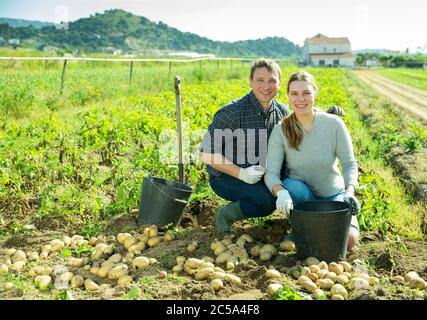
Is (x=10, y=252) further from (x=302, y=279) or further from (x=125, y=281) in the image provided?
(x=302, y=279)

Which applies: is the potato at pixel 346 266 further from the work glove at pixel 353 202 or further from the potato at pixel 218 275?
the potato at pixel 218 275

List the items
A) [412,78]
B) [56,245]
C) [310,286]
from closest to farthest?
[310,286] < [56,245] < [412,78]

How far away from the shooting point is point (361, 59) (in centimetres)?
8138

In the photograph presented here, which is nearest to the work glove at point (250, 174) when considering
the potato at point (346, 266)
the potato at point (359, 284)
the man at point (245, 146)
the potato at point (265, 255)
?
the man at point (245, 146)

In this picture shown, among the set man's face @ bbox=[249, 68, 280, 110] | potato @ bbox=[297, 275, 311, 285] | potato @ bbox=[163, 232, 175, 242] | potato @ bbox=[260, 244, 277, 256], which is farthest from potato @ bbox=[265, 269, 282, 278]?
man's face @ bbox=[249, 68, 280, 110]

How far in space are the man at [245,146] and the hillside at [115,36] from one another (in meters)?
16.7

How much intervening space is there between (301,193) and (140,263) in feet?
3.87

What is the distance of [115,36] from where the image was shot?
8200 cm

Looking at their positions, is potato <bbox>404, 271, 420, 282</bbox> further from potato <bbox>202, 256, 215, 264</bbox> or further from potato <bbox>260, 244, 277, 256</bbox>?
potato <bbox>202, 256, 215, 264</bbox>

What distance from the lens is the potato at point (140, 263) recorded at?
10.5 feet

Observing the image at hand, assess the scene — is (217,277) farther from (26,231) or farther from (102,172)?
(102,172)

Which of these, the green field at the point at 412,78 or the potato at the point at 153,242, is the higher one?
the green field at the point at 412,78

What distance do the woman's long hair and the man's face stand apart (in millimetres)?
202

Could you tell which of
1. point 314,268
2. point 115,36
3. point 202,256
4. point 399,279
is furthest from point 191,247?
point 115,36
